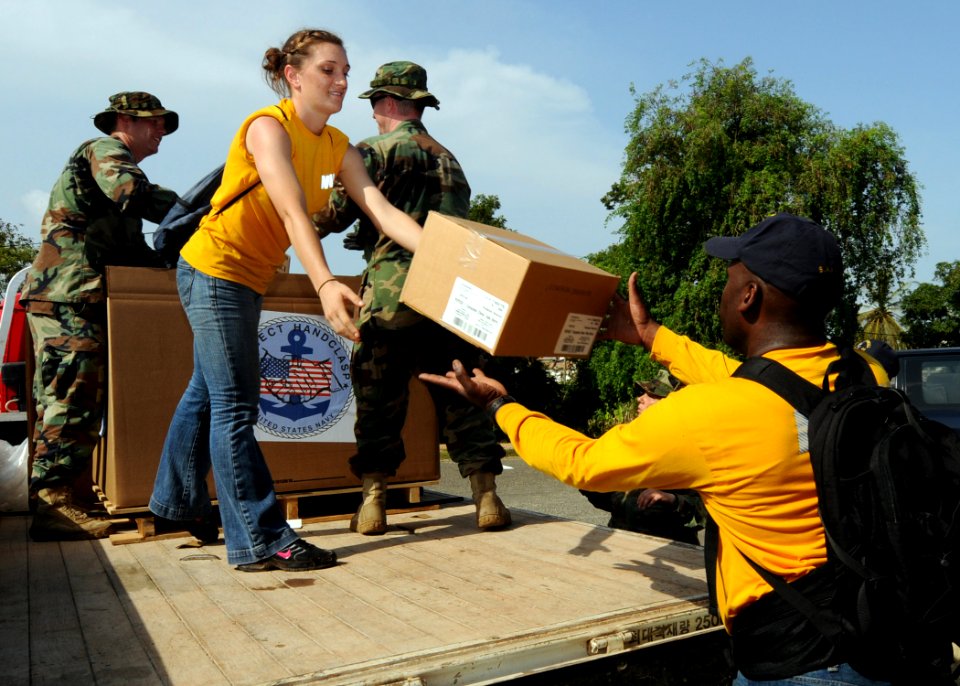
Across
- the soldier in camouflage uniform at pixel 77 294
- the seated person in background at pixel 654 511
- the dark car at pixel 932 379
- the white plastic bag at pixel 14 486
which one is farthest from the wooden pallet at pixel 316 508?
the dark car at pixel 932 379

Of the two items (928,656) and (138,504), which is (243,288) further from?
(928,656)

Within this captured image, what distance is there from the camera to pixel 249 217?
9.62 feet

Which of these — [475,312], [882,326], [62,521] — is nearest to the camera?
[475,312]

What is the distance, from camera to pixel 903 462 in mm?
1649

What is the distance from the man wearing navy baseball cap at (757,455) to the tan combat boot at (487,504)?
169 cm

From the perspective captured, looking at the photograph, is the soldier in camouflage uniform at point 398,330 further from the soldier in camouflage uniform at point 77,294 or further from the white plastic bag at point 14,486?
the white plastic bag at point 14,486

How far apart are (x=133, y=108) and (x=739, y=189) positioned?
77.3 ft

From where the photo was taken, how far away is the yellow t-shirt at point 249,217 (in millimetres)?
2918

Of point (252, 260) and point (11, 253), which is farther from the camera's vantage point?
point (11, 253)

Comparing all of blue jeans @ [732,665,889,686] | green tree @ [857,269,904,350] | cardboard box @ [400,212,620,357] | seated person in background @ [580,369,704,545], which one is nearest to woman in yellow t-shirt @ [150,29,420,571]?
cardboard box @ [400,212,620,357]

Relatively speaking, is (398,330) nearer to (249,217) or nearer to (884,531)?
(249,217)

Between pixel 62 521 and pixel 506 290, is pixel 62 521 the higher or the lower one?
the lower one

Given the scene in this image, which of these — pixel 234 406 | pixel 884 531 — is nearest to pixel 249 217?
pixel 234 406

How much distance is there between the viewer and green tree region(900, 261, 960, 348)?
44250mm
